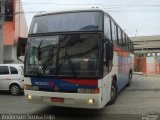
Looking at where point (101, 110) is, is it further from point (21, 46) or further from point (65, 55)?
point (21, 46)

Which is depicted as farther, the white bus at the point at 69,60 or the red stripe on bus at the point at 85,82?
the white bus at the point at 69,60

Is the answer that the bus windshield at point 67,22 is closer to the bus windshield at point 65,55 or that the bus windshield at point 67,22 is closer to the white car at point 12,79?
the bus windshield at point 65,55

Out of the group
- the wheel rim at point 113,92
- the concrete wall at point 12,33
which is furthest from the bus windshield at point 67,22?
the concrete wall at point 12,33

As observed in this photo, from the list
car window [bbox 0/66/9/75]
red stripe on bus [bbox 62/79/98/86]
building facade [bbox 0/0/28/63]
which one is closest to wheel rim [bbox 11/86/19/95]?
car window [bbox 0/66/9/75]

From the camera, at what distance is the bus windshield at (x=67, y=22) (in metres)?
10.1

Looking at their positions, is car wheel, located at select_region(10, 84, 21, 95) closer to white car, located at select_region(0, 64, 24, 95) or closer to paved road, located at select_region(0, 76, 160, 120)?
white car, located at select_region(0, 64, 24, 95)

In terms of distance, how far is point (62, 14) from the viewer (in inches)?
421

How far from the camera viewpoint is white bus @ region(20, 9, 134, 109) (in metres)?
9.57

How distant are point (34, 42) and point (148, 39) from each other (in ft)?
205

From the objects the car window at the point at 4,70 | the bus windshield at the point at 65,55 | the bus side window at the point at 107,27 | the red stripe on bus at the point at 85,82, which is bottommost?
the car window at the point at 4,70

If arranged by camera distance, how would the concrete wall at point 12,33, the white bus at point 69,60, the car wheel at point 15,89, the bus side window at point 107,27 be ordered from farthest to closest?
the concrete wall at point 12,33, the car wheel at point 15,89, the bus side window at point 107,27, the white bus at point 69,60

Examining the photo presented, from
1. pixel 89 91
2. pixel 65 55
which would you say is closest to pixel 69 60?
pixel 65 55

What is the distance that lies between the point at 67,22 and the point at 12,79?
23.7 feet

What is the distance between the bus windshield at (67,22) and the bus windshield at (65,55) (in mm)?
284
